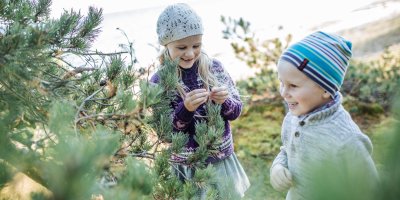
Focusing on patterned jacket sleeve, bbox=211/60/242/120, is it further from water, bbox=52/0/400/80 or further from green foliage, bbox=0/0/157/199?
water, bbox=52/0/400/80

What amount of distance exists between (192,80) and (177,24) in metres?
0.27

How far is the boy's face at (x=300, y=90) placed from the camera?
142cm

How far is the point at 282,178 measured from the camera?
1.45m

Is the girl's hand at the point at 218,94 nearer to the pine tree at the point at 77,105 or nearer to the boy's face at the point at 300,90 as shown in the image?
the pine tree at the point at 77,105

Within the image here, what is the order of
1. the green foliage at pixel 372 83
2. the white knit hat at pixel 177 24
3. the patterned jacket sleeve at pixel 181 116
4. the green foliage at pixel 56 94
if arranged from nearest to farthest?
the green foliage at pixel 56 94 < the patterned jacket sleeve at pixel 181 116 < the white knit hat at pixel 177 24 < the green foliage at pixel 372 83

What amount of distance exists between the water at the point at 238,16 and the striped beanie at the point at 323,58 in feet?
14.0

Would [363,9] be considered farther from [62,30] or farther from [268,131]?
[62,30]

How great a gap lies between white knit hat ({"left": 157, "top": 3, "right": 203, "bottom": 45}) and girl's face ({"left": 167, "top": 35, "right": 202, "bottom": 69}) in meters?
0.02

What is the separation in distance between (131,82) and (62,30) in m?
0.24

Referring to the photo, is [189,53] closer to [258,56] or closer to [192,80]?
[192,80]

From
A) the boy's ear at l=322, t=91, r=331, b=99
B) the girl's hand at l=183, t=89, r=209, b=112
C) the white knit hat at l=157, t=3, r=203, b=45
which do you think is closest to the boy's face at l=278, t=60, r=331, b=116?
the boy's ear at l=322, t=91, r=331, b=99

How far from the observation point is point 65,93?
4.39 ft

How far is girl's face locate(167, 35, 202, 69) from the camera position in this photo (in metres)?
1.96

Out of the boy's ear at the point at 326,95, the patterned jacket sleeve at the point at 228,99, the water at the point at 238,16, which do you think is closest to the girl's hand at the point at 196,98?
the patterned jacket sleeve at the point at 228,99
